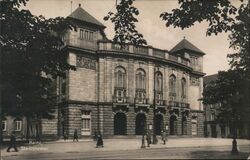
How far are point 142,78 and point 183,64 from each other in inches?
337

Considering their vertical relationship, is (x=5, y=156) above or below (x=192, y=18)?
below

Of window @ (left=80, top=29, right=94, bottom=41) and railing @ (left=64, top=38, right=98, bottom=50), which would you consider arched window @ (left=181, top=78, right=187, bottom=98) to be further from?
window @ (left=80, top=29, right=94, bottom=41)

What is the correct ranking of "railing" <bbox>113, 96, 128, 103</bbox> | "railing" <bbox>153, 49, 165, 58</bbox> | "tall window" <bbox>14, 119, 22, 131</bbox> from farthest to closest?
"tall window" <bbox>14, 119, 22, 131</bbox>
"railing" <bbox>153, 49, 165, 58</bbox>
"railing" <bbox>113, 96, 128, 103</bbox>

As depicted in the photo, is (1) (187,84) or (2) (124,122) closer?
(2) (124,122)

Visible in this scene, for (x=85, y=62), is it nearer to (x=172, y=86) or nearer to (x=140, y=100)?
(x=140, y=100)

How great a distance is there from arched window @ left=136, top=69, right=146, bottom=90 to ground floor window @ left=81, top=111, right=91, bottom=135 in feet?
24.2

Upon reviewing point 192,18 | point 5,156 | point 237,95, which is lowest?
point 5,156

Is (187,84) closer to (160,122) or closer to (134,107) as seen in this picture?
(160,122)

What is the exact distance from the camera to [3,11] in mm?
10609

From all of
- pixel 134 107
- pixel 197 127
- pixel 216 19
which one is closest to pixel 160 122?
pixel 134 107

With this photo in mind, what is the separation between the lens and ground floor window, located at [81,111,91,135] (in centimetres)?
4166

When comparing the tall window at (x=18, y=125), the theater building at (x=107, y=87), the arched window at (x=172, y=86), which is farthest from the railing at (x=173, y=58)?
the tall window at (x=18, y=125)

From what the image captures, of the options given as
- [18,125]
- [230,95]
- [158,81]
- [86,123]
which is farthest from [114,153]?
[18,125]

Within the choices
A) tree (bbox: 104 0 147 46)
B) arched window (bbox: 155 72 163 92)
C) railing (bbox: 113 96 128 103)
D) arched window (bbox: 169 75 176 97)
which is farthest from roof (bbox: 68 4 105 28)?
tree (bbox: 104 0 147 46)
